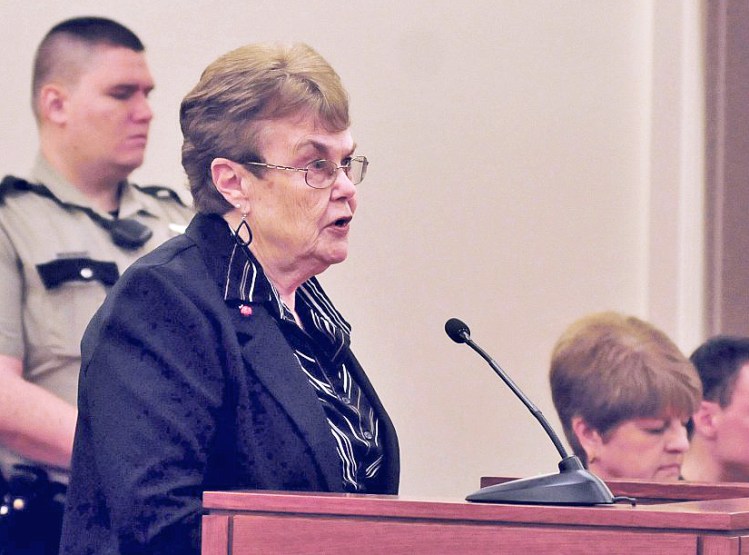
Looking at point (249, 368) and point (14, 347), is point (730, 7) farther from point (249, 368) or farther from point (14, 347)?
point (249, 368)

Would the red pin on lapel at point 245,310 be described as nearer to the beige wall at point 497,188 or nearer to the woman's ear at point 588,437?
the woman's ear at point 588,437

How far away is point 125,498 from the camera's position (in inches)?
73.4

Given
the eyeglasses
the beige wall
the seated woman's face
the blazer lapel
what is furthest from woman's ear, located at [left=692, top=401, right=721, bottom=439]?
the blazer lapel

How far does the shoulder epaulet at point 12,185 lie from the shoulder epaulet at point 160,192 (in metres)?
0.30

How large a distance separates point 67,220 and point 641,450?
5.05 ft

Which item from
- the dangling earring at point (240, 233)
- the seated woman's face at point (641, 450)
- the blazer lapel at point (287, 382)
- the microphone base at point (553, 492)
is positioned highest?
the dangling earring at point (240, 233)

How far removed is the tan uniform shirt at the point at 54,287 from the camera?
10.5 ft

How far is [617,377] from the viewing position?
3463 mm

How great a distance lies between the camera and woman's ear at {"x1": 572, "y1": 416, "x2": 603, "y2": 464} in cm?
343

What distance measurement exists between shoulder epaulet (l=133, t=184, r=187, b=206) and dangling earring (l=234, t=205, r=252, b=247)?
140 cm

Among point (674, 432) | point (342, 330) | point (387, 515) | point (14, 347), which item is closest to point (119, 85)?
point (14, 347)

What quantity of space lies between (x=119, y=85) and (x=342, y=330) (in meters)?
1.43

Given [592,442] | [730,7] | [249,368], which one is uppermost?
[730,7]

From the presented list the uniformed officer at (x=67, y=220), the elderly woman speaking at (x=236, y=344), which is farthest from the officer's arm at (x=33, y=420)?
the elderly woman speaking at (x=236, y=344)
